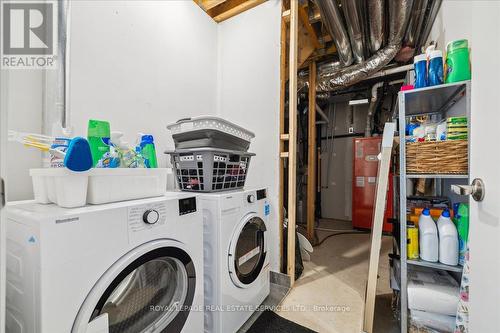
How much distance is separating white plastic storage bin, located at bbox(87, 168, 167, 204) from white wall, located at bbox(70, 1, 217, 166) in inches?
23.8

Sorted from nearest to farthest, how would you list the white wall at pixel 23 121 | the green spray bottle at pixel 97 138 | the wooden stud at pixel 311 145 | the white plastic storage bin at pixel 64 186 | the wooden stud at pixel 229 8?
1. the white plastic storage bin at pixel 64 186
2. the green spray bottle at pixel 97 138
3. the white wall at pixel 23 121
4. the wooden stud at pixel 229 8
5. the wooden stud at pixel 311 145

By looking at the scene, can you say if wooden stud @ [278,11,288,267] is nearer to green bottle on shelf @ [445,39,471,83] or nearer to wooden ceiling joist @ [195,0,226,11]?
wooden ceiling joist @ [195,0,226,11]

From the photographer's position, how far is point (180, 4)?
1.78 metres

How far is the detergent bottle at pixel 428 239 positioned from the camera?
1181 mm

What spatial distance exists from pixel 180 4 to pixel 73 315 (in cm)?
215

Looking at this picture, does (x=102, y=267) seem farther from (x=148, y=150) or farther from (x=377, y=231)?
(x=377, y=231)

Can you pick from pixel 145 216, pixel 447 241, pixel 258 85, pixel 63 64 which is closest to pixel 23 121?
pixel 63 64

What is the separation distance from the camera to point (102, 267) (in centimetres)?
68

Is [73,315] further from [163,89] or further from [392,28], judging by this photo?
[392,28]

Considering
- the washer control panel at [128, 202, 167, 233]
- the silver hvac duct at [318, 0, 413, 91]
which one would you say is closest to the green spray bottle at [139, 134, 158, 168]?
the washer control panel at [128, 202, 167, 233]

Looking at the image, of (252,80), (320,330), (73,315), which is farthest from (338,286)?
(252,80)

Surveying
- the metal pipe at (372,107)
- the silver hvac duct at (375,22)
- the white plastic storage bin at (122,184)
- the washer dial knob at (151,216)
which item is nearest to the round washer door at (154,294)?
the washer dial knob at (151,216)

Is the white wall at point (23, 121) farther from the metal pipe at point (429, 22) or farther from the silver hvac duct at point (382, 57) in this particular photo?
the metal pipe at point (429, 22)

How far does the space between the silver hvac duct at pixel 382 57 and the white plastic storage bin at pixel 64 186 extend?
257 centimetres
